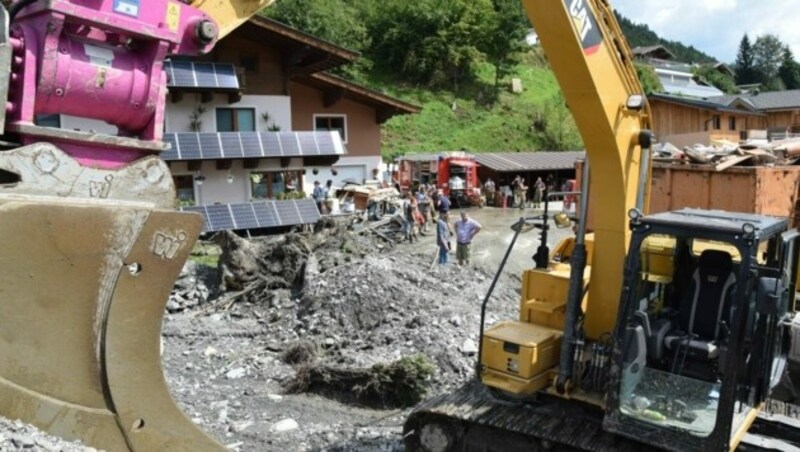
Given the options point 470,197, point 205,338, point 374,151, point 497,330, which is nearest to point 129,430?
point 497,330

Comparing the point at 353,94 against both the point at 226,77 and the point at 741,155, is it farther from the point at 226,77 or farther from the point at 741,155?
the point at 741,155

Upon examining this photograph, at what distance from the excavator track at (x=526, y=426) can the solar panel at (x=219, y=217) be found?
11729 mm

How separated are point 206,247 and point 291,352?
6711 mm

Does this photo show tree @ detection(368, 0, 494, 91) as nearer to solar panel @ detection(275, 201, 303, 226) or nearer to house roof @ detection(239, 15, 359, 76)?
house roof @ detection(239, 15, 359, 76)

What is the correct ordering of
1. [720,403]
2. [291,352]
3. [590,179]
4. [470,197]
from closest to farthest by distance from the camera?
1. [720,403]
2. [590,179]
3. [291,352]
4. [470,197]

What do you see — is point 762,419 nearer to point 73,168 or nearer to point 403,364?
point 403,364

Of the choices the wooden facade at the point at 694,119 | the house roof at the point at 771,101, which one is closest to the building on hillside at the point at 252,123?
the wooden facade at the point at 694,119

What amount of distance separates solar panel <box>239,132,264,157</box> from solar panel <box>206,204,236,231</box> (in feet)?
7.53

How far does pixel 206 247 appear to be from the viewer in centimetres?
1565

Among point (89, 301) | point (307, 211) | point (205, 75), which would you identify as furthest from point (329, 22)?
point (89, 301)

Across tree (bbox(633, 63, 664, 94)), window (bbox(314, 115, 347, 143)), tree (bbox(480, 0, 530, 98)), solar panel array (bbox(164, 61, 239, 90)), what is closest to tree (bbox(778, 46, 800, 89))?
tree (bbox(633, 63, 664, 94))

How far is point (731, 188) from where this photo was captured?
9.92 meters

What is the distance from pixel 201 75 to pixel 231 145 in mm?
2173

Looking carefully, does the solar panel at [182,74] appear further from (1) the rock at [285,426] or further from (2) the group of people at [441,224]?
(1) the rock at [285,426]
